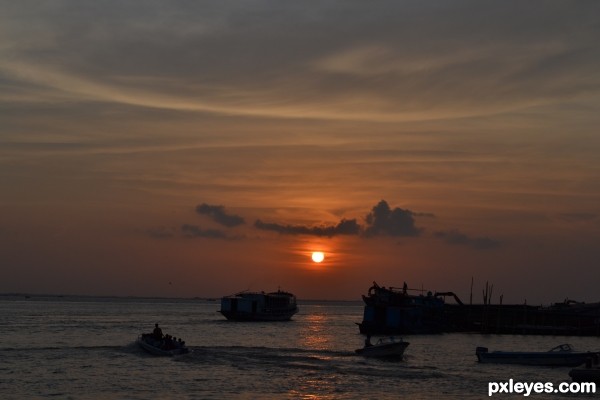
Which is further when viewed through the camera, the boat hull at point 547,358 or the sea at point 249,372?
the boat hull at point 547,358

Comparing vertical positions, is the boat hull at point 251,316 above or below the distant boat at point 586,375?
above

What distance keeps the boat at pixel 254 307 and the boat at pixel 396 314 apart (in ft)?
129

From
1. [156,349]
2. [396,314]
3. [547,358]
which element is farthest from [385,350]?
[396,314]

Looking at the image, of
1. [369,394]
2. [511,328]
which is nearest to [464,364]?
[369,394]

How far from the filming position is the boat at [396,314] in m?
110

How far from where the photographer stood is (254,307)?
147875 mm

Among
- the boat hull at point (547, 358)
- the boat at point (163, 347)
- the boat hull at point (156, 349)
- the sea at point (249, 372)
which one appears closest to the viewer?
the sea at point (249, 372)

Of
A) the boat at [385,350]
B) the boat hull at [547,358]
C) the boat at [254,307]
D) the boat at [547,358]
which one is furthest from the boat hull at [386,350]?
the boat at [254,307]

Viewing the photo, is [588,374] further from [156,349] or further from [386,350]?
[156,349]

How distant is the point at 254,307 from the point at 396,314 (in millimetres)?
44179

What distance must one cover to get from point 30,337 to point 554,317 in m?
78.4

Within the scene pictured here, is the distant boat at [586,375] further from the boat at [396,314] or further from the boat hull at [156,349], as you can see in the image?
the boat at [396,314]

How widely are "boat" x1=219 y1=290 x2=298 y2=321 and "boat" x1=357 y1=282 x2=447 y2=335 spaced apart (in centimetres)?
3924

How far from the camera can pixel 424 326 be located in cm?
11338
